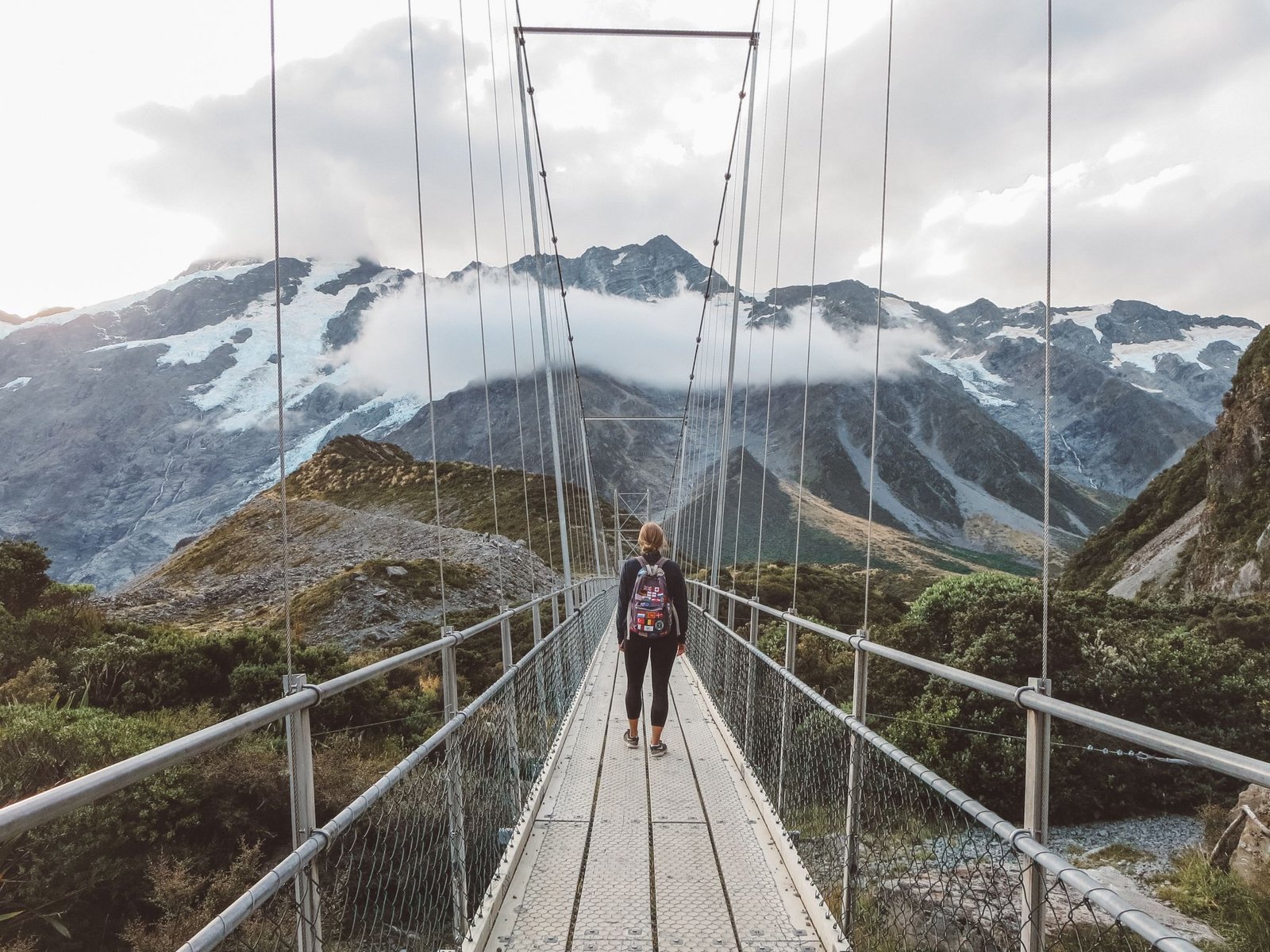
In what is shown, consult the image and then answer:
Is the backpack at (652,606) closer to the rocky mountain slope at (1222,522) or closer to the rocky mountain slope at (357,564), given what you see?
the rocky mountain slope at (357,564)

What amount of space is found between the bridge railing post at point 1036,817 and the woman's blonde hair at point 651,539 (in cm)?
288

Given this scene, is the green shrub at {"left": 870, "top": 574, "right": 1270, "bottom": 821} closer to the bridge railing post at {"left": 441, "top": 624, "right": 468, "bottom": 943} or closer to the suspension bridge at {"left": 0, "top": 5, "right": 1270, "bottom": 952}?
the suspension bridge at {"left": 0, "top": 5, "right": 1270, "bottom": 952}

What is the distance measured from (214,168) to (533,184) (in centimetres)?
862

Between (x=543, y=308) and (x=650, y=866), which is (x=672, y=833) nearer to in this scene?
(x=650, y=866)

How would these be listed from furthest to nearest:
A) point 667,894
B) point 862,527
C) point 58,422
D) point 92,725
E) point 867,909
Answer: point 58,422
point 862,527
point 92,725
point 667,894
point 867,909

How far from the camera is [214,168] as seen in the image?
4555mm

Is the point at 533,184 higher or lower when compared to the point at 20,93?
higher

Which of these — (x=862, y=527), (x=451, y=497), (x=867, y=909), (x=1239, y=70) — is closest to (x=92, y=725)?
(x=867, y=909)

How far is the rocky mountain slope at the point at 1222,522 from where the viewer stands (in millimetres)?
12820

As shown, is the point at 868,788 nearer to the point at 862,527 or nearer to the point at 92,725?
the point at 92,725

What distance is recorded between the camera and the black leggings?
4.23 metres

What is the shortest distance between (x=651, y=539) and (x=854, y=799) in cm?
207

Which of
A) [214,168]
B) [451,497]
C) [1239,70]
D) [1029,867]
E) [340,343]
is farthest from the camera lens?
[340,343]

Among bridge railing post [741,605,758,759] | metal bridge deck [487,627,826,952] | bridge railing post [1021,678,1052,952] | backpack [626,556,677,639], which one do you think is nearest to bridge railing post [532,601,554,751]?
metal bridge deck [487,627,826,952]
